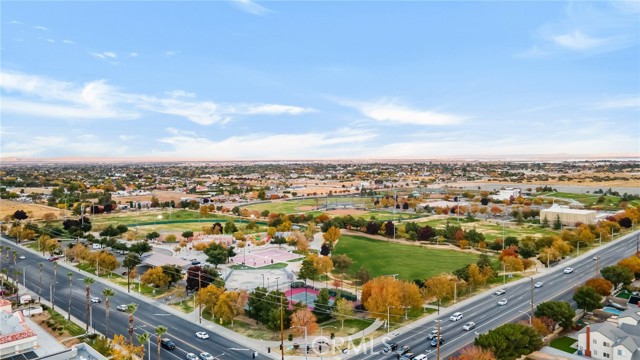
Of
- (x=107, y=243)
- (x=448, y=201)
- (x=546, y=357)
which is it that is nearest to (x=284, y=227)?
(x=107, y=243)

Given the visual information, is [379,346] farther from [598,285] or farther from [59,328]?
[59,328]

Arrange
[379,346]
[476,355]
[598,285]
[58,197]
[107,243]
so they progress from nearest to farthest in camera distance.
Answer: [476,355]
[379,346]
[598,285]
[107,243]
[58,197]

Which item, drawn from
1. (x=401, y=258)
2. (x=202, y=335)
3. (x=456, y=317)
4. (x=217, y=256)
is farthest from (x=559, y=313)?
(x=217, y=256)

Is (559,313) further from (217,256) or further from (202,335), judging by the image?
(217,256)

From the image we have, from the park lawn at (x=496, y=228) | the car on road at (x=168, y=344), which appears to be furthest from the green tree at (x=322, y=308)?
the park lawn at (x=496, y=228)

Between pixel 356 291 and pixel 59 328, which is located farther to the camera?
pixel 356 291

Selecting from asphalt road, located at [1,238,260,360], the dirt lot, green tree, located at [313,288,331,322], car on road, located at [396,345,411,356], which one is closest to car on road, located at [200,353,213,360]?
asphalt road, located at [1,238,260,360]
